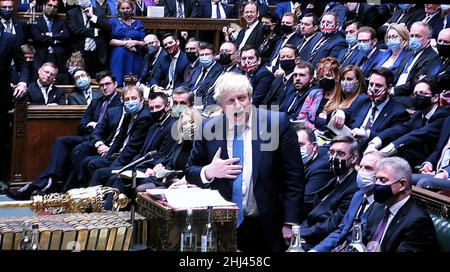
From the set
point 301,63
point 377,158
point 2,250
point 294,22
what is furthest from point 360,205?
point 294,22

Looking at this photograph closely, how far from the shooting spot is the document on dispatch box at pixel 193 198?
→ 386 cm

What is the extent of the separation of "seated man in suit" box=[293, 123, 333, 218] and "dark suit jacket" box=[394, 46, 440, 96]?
889 millimetres

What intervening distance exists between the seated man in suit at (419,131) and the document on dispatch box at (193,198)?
1.71m

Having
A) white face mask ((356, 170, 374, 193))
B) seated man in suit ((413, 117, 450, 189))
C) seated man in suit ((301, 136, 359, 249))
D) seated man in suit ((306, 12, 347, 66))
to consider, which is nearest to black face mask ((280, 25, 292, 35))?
seated man in suit ((306, 12, 347, 66))

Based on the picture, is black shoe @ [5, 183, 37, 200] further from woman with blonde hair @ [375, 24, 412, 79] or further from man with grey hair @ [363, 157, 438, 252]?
man with grey hair @ [363, 157, 438, 252]

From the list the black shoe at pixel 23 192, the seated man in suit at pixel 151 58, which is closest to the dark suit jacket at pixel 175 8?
the seated man in suit at pixel 151 58

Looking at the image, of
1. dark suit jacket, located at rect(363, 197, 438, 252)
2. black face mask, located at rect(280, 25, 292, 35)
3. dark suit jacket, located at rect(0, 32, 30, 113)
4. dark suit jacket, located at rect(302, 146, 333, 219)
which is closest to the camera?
dark suit jacket, located at rect(363, 197, 438, 252)

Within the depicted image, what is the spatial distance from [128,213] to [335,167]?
43.4 inches

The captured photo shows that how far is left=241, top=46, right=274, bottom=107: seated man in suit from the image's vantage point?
714 cm

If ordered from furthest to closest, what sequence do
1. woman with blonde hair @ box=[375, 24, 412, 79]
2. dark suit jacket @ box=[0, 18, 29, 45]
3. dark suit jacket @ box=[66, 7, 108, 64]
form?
dark suit jacket @ box=[66, 7, 108, 64] < dark suit jacket @ box=[0, 18, 29, 45] < woman with blonde hair @ box=[375, 24, 412, 79]

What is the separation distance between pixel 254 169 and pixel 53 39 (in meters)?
4.66
